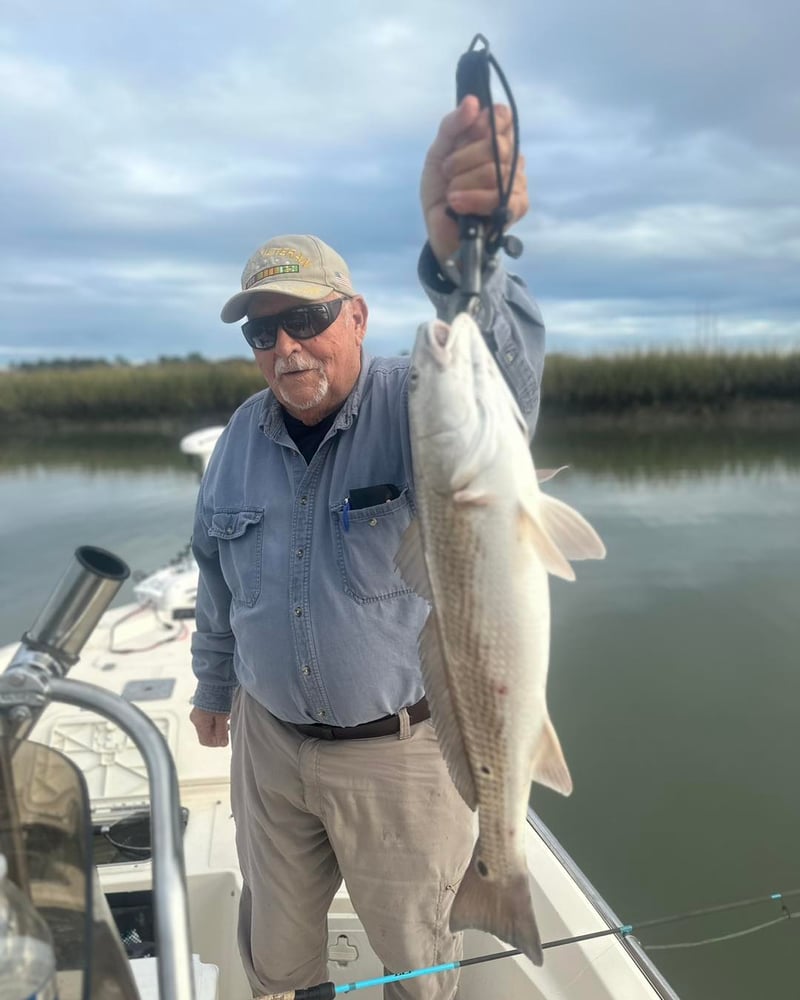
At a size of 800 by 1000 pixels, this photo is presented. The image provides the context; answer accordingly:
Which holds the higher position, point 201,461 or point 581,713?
point 201,461

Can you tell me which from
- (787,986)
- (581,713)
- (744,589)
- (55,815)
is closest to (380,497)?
(55,815)

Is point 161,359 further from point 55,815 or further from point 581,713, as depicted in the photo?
point 55,815

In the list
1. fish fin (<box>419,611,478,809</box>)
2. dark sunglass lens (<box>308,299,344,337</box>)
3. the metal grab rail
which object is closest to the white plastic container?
the metal grab rail

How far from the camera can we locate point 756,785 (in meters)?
5.77

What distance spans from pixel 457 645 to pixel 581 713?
18.2 ft

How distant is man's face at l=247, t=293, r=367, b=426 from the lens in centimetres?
233

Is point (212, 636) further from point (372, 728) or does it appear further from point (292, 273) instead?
point (292, 273)

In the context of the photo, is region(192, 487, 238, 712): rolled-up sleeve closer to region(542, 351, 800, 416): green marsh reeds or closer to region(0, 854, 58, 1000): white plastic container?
region(0, 854, 58, 1000): white plastic container

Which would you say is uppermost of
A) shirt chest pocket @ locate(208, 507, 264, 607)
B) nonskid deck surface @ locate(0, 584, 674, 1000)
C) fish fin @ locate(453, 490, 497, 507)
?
fish fin @ locate(453, 490, 497, 507)

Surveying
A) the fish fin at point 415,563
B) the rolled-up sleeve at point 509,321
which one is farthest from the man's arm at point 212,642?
the rolled-up sleeve at point 509,321

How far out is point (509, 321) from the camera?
1.95 m

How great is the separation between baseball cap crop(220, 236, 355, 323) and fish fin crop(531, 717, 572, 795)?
1394 mm

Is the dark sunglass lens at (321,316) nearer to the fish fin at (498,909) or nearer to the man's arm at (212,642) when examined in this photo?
the man's arm at (212,642)

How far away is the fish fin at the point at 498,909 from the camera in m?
1.74
